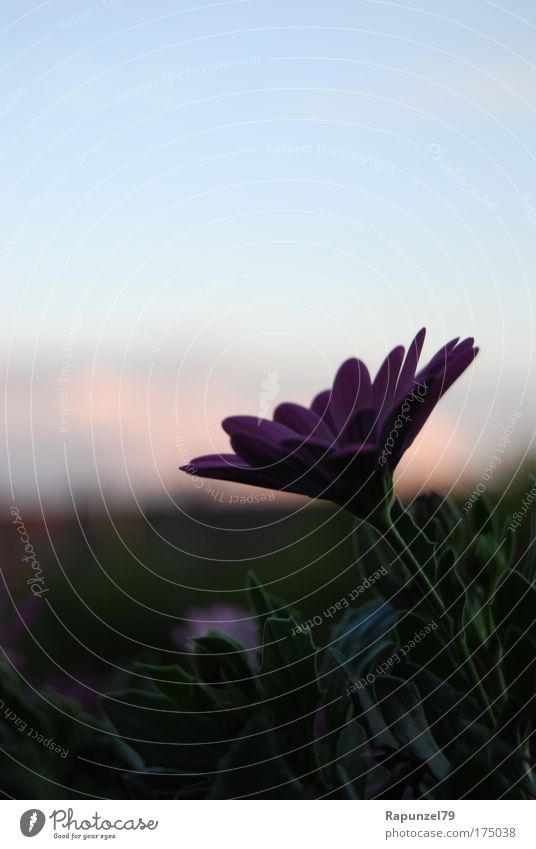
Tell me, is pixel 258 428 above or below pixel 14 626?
above

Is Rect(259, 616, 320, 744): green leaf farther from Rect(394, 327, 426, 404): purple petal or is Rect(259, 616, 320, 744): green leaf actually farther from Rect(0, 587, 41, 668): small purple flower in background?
Rect(0, 587, 41, 668): small purple flower in background

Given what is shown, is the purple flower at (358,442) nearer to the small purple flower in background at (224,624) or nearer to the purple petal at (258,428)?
the purple petal at (258,428)

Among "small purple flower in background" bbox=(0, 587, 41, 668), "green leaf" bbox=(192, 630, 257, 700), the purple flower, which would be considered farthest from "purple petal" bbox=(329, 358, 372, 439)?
"small purple flower in background" bbox=(0, 587, 41, 668)

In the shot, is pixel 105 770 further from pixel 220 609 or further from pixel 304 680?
pixel 220 609

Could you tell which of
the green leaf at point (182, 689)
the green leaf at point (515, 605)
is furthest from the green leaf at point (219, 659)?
the green leaf at point (515, 605)

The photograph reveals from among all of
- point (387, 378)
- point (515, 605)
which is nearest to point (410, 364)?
point (387, 378)

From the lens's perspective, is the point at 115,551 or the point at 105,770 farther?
the point at 115,551

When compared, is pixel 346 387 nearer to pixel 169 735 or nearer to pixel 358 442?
pixel 358 442

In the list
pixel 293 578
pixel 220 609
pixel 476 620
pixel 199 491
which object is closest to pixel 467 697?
pixel 476 620
